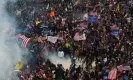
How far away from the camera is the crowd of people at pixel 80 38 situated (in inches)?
876

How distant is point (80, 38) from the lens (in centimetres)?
2609

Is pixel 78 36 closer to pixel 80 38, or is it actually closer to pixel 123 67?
pixel 80 38

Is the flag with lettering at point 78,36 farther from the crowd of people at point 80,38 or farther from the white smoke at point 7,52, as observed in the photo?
the white smoke at point 7,52

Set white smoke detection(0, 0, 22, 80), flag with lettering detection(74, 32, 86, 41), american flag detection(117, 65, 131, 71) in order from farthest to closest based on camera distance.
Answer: flag with lettering detection(74, 32, 86, 41)
white smoke detection(0, 0, 22, 80)
american flag detection(117, 65, 131, 71)

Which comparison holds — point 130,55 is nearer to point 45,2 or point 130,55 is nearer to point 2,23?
point 2,23

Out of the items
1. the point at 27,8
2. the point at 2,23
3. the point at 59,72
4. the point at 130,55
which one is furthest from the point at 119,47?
the point at 27,8

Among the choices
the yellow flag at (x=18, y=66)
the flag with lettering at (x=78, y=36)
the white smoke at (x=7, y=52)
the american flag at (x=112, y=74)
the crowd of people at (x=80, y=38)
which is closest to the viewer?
the american flag at (x=112, y=74)

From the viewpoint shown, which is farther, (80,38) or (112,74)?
(80,38)

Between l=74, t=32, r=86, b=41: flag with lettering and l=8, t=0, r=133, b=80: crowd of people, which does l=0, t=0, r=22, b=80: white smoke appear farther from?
l=74, t=32, r=86, b=41: flag with lettering

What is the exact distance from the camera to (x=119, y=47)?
2511cm

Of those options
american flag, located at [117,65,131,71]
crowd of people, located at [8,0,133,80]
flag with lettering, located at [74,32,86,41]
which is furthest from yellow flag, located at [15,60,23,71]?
american flag, located at [117,65,131,71]

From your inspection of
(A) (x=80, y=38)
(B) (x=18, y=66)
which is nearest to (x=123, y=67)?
(A) (x=80, y=38)

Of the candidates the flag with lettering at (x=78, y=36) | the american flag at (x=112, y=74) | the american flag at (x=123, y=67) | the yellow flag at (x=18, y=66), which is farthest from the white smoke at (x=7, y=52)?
the american flag at (x=123, y=67)

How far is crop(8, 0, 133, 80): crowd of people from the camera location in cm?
2225
